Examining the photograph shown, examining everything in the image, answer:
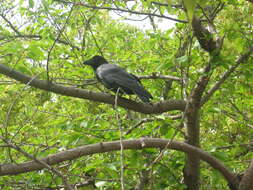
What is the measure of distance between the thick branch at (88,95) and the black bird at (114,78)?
20.7 inches

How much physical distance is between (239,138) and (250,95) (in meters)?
1.65

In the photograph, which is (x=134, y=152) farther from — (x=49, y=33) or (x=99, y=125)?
(x=49, y=33)

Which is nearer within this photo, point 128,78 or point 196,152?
point 196,152

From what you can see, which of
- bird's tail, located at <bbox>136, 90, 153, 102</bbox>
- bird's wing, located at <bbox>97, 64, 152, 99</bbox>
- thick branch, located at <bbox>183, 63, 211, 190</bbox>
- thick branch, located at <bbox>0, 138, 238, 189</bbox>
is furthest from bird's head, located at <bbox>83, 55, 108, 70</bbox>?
thick branch, located at <bbox>0, 138, 238, 189</bbox>

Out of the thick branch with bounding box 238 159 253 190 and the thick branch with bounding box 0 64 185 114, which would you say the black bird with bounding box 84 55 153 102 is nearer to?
the thick branch with bounding box 0 64 185 114

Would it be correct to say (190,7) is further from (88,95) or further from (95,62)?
(95,62)

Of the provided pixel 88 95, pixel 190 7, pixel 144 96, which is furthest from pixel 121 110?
pixel 190 7

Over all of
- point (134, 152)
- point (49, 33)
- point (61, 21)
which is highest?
point (61, 21)

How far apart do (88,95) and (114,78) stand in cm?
134

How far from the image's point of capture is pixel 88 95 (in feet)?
10.9

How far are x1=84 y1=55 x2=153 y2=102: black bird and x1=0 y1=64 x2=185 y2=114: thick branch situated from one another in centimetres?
53

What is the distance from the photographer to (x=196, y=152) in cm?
336

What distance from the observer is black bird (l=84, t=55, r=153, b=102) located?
14.4 ft

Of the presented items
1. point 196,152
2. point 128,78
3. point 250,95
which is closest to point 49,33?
point 128,78
